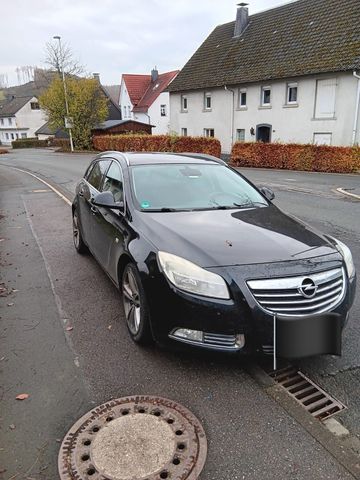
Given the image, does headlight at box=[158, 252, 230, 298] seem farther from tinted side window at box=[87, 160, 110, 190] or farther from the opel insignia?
tinted side window at box=[87, 160, 110, 190]

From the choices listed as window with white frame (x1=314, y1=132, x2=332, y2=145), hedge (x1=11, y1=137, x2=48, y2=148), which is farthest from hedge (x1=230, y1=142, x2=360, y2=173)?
hedge (x1=11, y1=137, x2=48, y2=148)

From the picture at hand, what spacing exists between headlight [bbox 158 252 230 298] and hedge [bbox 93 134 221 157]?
878 inches

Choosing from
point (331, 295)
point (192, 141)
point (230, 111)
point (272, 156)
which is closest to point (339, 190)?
point (272, 156)

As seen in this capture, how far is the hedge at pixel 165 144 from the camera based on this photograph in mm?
25141

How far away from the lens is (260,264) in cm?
304

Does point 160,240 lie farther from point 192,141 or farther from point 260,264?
point 192,141

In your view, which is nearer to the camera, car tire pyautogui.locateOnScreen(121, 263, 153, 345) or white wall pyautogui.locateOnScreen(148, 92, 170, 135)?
car tire pyautogui.locateOnScreen(121, 263, 153, 345)

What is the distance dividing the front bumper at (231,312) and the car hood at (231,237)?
0.11 meters

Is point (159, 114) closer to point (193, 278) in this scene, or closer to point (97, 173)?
point (97, 173)

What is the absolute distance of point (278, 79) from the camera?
26.5m

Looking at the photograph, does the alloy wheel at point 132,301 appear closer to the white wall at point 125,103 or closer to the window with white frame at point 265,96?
the window with white frame at point 265,96

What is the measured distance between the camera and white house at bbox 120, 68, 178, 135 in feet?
170

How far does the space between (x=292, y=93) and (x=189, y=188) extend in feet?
80.4

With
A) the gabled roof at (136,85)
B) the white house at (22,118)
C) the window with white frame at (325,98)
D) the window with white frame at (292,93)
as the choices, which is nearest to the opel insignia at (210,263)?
the window with white frame at (325,98)
